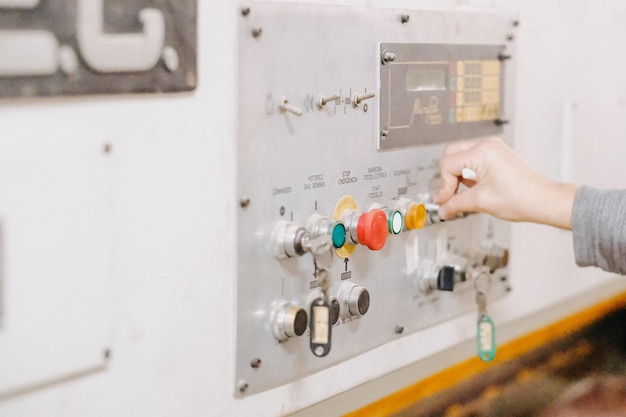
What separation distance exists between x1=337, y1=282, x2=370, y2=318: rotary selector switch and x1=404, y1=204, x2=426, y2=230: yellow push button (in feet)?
0.41

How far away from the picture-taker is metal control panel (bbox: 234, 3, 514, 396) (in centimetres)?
90

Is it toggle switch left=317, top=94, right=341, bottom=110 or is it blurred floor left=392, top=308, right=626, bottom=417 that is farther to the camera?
blurred floor left=392, top=308, right=626, bottom=417

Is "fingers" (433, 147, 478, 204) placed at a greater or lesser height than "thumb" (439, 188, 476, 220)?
greater

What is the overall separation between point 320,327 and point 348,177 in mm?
193

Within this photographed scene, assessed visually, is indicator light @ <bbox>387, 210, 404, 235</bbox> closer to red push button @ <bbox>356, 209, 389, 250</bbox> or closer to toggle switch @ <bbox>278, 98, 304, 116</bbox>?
red push button @ <bbox>356, 209, 389, 250</bbox>

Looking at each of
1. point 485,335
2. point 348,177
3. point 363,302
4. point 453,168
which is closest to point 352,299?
point 363,302

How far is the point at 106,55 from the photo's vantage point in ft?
2.30

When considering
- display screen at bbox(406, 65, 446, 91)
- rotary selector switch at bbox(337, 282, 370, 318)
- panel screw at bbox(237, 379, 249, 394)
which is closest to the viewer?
panel screw at bbox(237, 379, 249, 394)

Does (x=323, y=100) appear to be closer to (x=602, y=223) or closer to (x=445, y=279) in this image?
(x=445, y=279)

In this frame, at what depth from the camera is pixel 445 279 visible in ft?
3.80

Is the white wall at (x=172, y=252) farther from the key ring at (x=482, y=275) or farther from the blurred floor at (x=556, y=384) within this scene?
the blurred floor at (x=556, y=384)

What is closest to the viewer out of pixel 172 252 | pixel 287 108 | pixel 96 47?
pixel 96 47

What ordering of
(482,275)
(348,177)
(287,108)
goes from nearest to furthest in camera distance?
(287,108) < (348,177) < (482,275)

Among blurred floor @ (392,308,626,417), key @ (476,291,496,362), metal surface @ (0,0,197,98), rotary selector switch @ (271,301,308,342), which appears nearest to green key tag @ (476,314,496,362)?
key @ (476,291,496,362)
